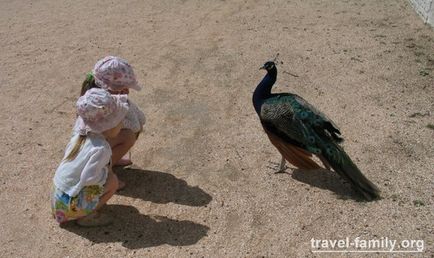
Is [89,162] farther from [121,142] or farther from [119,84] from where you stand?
[119,84]

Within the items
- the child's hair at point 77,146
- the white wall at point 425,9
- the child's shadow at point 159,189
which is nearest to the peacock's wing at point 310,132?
the child's shadow at point 159,189

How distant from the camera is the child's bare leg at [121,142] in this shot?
451 cm

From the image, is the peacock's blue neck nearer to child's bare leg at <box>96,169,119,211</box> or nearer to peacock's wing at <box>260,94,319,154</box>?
peacock's wing at <box>260,94,319,154</box>

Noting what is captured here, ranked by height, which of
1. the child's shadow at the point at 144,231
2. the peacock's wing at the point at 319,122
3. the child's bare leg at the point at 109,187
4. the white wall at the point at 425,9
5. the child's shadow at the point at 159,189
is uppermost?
the peacock's wing at the point at 319,122

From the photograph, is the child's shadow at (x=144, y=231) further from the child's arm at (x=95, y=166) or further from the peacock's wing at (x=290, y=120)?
the peacock's wing at (x=290, y=120)

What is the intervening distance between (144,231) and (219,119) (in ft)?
6.24

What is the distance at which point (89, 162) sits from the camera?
382cm

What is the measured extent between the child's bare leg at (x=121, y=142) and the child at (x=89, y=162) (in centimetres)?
44

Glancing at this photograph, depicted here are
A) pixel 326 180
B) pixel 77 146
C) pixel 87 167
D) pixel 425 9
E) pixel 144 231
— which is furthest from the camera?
pixel 425 9

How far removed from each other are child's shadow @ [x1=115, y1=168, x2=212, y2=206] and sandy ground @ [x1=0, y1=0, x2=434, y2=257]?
0.01 meters

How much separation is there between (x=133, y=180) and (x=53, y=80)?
2.60 m

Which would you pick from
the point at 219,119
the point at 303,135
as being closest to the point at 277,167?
the point at 303,135

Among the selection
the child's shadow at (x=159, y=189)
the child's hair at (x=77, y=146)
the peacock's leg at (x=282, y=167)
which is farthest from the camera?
the peacock's leg at (x=282, y=167)

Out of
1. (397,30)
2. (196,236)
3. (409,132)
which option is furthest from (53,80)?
(397,30)
